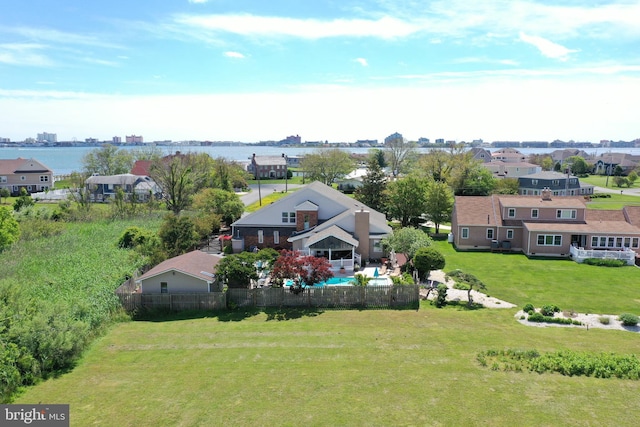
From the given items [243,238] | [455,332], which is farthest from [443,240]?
[455,332]

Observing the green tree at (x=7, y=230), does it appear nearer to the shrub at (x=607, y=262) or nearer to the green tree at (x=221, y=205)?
the green tree at (x=221, y=205)

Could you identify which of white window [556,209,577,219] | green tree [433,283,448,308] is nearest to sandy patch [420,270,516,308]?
green tree [433,283,448,308]

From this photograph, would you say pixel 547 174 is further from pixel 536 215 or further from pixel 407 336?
pixel 407 336

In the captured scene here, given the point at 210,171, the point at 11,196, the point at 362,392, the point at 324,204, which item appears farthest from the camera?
the point at 11,196

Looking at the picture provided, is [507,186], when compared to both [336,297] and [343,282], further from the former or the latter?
[336,297]

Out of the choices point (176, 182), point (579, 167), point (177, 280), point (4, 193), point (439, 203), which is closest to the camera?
point (177, 280)

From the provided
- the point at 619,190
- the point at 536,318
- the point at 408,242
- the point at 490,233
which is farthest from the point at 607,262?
the point at 619,190
